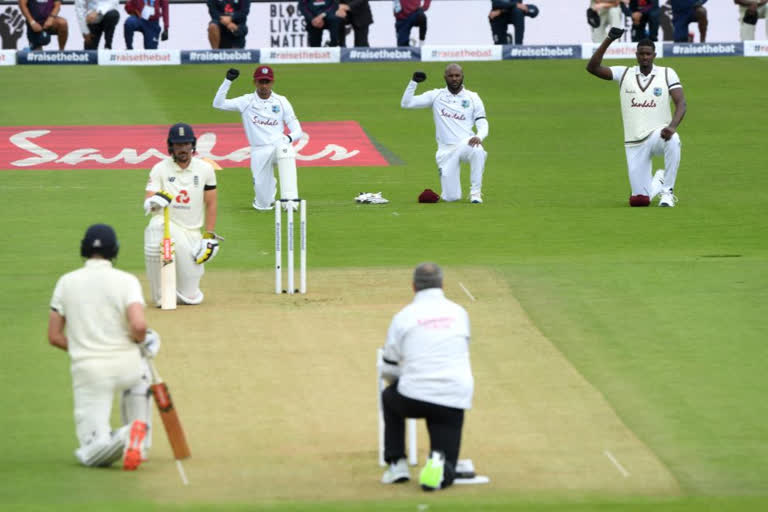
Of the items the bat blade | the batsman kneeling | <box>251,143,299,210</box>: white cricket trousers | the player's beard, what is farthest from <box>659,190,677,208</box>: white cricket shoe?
the bat blade

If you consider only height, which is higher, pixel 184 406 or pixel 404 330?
pixel 404 330

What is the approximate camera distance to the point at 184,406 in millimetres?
11188

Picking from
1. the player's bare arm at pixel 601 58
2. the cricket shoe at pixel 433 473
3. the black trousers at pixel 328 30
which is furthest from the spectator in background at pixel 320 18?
the cricket shoe at pixel 433 473

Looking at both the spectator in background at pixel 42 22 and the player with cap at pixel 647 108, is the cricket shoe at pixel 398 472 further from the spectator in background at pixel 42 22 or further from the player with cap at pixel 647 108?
the spectator in background at pixel 42 22

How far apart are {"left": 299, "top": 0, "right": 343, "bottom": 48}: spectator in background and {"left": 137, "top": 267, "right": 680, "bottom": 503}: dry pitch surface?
66.6 feet

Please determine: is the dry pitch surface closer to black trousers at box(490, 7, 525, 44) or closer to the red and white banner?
the red and white banner

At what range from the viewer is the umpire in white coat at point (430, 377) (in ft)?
29.6

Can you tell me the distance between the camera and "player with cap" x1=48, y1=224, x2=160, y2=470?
9.28 metres

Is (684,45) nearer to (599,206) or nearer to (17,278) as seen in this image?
(599,206)

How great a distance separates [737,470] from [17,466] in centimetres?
485

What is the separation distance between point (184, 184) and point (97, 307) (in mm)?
5379

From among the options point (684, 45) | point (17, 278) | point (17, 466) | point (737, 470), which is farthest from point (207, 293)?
point (684, 45)

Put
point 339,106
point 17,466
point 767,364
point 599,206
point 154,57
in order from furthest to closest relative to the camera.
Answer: point 154,57, point 339,106, point 599,206, point 767,364, point 17,466

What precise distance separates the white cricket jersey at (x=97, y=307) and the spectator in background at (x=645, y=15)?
90.8 ft
